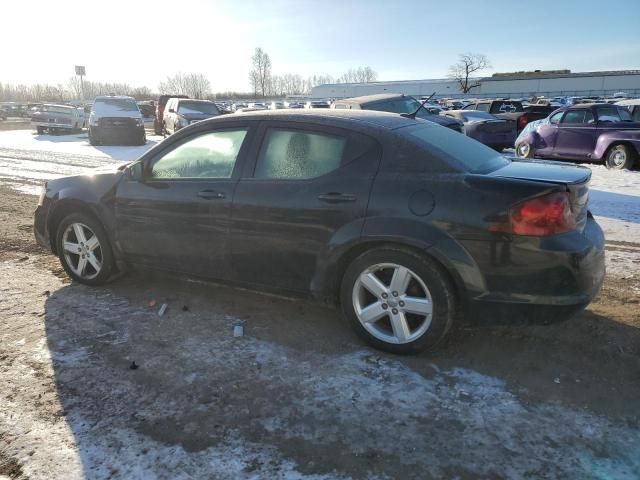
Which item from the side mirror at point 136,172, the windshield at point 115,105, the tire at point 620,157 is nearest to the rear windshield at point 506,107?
the tire at point 620,157

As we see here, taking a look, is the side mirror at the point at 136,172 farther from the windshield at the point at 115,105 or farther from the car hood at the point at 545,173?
the windshield at the point at 115,105

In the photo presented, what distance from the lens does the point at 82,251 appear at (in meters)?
4.71

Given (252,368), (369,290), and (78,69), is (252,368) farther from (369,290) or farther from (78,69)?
(78,69)

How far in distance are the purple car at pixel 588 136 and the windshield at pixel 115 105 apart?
561 inches

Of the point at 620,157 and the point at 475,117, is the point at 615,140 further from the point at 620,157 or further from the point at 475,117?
the point at 475,117

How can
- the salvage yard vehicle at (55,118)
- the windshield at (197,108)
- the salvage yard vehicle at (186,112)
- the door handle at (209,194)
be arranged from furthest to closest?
the salvage yard vehicle at (55,118) → the windshield at (197,108) → the salvage yard vehicle at (186,112) → the door handle at (209,194)

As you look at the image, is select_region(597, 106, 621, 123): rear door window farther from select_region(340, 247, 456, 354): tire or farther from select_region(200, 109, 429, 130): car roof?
select_region(340, 247, 456, 354): tire

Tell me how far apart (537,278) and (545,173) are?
80 centimetres

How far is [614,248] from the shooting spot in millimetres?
5844

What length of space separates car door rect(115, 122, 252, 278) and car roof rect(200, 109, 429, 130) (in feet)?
0.53

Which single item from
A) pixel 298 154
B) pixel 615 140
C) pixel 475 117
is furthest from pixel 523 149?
pixel 298 154

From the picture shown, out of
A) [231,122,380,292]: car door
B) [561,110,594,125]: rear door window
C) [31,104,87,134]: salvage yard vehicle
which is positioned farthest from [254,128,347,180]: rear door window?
[31,104,87,134]: salvage yard vehicle

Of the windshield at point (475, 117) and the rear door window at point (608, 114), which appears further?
the windshield at point (475, 117)

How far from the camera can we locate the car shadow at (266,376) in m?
2.57
